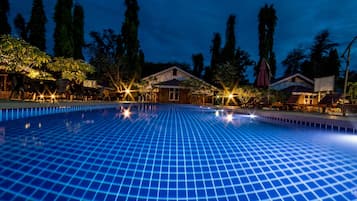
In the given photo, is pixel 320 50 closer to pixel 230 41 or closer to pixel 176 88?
pixel 230 41

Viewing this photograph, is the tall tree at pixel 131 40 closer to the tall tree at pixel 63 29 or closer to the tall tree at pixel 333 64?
the tall tree at pixel 63 29

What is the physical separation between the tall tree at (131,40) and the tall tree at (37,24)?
7802 millimetres

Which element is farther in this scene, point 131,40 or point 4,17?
point 131,40

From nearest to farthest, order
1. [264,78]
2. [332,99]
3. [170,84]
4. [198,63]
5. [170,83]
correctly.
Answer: [332,99]
[264,78]
[170,84]
[170,83]
[198,63]

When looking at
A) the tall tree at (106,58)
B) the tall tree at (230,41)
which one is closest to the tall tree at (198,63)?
the tall tree at (230,41)

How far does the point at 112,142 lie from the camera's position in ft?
12.5

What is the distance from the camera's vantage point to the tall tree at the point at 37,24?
62.8 ft

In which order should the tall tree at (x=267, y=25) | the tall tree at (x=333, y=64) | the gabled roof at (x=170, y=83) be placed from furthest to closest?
the tall tree at (x=333, y=64) → the gabled roof at (x=170, y=83) → the tall tree at (x=267, y=25)

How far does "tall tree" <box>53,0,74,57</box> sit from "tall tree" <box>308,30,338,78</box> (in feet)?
108

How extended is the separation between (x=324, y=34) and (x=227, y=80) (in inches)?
869

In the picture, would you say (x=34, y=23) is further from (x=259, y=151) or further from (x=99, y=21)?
(x=99, y=21)

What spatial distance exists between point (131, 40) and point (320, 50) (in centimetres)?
3034

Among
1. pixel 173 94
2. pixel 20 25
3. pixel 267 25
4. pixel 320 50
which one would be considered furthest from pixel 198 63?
pixel 20 25

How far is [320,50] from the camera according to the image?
34.6 m
